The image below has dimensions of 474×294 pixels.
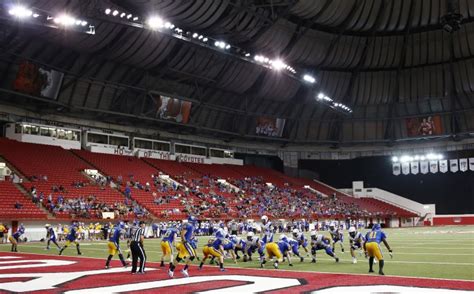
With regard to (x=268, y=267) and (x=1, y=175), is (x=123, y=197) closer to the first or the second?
(x=1, y=175)

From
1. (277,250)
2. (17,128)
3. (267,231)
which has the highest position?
(17,128)

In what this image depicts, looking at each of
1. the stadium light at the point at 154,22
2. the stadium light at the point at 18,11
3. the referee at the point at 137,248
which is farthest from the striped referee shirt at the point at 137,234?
the stadium light at the point at 154,22

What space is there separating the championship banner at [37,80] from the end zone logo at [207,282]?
91.5ft

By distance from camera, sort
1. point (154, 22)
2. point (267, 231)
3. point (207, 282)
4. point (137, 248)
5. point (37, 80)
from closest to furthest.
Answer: point (207, 282) → point (137, 248) → point (267, 231) → point (154, 22) → point (37, 80)

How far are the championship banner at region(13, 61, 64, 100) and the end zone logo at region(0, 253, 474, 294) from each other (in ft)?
91.5

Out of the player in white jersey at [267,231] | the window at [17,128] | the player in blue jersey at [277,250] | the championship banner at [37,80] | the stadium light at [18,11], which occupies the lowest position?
the player in blue jersey at [277,250]

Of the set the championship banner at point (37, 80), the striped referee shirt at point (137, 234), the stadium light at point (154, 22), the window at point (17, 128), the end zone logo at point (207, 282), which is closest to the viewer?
the end zone logo at point (207, 282)

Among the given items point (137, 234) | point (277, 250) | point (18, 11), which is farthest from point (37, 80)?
point (277, 250)

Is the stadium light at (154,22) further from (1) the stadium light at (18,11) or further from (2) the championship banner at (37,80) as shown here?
(2) the championship banner at (37,80)

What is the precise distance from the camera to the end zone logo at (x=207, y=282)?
12.0m

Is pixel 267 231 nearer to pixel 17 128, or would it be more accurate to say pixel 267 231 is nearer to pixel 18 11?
pixel 18 11

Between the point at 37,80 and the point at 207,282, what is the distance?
113 ft

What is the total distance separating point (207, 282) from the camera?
13.9m

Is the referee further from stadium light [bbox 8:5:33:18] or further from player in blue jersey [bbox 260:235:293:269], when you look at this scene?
stadium light [bbox 8:5:33:18]
